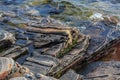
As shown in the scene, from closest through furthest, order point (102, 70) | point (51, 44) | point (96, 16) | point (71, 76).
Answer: point (71, 76) → point (102, 70) → point (51, 44) → point (96, 16)

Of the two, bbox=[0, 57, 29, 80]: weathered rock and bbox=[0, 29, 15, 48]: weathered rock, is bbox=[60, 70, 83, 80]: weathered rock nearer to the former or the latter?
bbox=[0, 57, 29, 80]: weathered rock

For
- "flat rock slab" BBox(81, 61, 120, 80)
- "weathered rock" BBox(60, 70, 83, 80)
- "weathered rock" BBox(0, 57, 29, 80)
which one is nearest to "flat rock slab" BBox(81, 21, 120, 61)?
"flat rock slab" BBox(81, 61, 120, 80)

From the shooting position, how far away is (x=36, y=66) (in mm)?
13781

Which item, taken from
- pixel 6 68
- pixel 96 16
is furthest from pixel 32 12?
pixel 6 68

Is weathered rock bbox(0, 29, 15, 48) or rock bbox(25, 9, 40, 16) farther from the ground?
weathered rock bbox(0, 29, 15, 48)

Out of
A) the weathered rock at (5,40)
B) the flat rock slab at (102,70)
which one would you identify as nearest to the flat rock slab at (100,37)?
the flat rock slab at (102,70)

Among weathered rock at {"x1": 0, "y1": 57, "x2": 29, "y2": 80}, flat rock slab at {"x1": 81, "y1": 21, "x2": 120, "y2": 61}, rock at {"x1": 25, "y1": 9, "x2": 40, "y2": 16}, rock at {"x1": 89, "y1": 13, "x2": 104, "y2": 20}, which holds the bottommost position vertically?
rock at {"x1": 89, "y1": 13, "x2": 104, "y2": 20}

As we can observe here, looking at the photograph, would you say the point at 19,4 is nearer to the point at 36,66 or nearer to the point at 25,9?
the point at 25,9

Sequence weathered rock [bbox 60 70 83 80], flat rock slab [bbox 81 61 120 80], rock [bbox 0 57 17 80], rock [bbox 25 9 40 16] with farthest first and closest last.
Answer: rock [bbox 25 9 40 16]
flat rock slab [bbox 81 61 120 80]
weathered rock [bbox 60 70 83 80]
rock [bbox 0 57 17 80]

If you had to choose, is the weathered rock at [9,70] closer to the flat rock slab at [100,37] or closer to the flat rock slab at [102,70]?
the flat rock slab at [102,70]

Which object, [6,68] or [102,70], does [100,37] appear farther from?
[6,68]

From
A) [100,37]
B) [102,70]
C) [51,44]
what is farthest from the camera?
[100,37]

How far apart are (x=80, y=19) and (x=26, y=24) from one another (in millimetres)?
5014

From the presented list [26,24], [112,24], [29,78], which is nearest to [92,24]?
[112,24]
